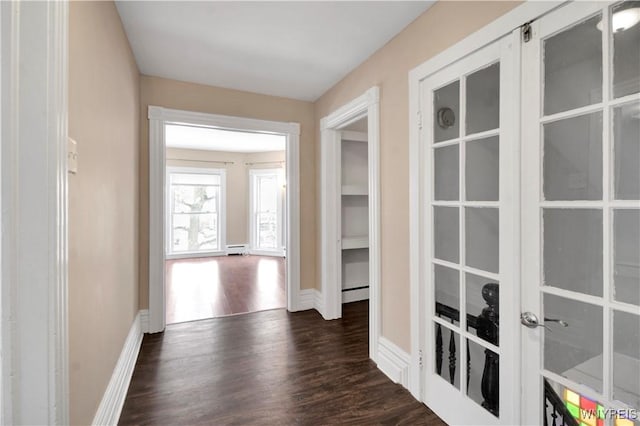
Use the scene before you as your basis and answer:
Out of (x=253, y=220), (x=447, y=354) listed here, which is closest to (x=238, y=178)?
(x=253, y=220)

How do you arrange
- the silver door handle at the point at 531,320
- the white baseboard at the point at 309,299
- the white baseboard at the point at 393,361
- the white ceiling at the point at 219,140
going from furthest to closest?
1. the white ceiling at the point at 219,140
2. the white baseboard at the point at 309,299
3. the white baseboard at the point at 393,361
4. the silver door handle at the point at 531,320

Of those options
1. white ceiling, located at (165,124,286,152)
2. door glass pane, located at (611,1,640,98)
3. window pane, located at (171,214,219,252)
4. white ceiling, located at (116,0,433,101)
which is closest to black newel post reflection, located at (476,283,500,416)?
door glass pane, located at (611,1,640,98)

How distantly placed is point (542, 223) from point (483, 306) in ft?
1.77

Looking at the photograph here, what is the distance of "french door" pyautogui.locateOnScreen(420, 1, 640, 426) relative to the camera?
41.3 inches

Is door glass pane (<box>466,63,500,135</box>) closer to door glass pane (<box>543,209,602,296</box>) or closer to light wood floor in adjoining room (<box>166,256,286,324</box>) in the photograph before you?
door glass pane (<box>543,209,602,296</box>)

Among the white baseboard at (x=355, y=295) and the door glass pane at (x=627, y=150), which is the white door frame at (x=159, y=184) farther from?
the door glass pane at (x=627, y=150)

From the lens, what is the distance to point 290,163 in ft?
11.2

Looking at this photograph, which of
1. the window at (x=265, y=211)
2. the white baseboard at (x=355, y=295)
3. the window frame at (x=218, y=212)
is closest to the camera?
the white baseboard at (x=355, y=295)

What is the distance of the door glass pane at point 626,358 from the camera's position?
1.00 m

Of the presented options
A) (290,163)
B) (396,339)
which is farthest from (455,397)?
(290,163)

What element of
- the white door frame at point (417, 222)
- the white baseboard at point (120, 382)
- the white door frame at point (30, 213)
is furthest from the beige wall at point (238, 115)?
the white door frame at point (30, 213)

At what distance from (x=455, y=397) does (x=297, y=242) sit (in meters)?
2.18

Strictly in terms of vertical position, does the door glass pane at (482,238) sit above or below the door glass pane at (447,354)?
above

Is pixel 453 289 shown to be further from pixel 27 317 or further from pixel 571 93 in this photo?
pixel 27 317
